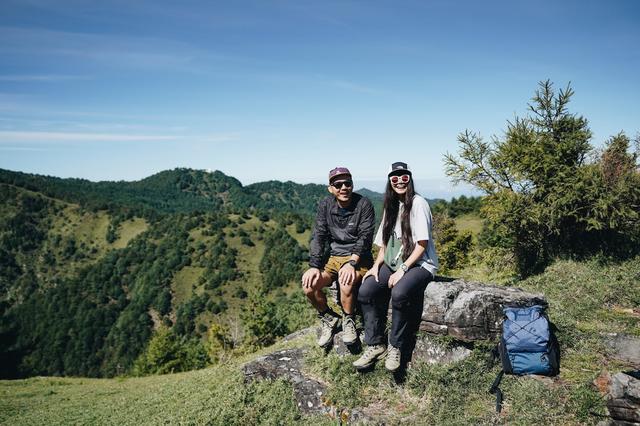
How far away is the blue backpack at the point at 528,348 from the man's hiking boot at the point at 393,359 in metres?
1.71

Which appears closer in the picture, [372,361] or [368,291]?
[368,291]

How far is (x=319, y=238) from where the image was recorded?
871 centimetres

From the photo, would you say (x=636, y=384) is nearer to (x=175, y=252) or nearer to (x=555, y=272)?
(x=555, y=272)

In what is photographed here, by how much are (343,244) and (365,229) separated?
2.18ft

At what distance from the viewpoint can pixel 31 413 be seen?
50.5 feet

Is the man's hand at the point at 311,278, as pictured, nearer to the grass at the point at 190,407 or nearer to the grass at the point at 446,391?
the grass at the point at 446,391

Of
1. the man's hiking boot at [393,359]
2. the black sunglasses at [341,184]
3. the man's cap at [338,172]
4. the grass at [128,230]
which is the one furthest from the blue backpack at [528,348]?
the grass at [128,230]

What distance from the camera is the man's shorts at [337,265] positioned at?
832 centimetres

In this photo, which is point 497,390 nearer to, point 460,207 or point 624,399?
point 624,399

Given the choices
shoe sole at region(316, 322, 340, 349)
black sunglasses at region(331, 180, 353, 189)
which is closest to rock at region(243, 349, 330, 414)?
shoe sole at region(316, 322, 340, 349)

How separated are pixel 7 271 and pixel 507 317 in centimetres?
21098

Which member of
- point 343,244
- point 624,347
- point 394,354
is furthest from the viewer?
point 343,244

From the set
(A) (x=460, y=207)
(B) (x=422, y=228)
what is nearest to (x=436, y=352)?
(B) (x=422, y=228)

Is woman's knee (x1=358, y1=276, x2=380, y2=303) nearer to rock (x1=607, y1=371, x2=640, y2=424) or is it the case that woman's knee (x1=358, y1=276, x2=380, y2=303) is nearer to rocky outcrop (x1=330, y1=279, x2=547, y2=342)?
rocky outcrop (x1=330, y1=279, x2=547, y2=342)
